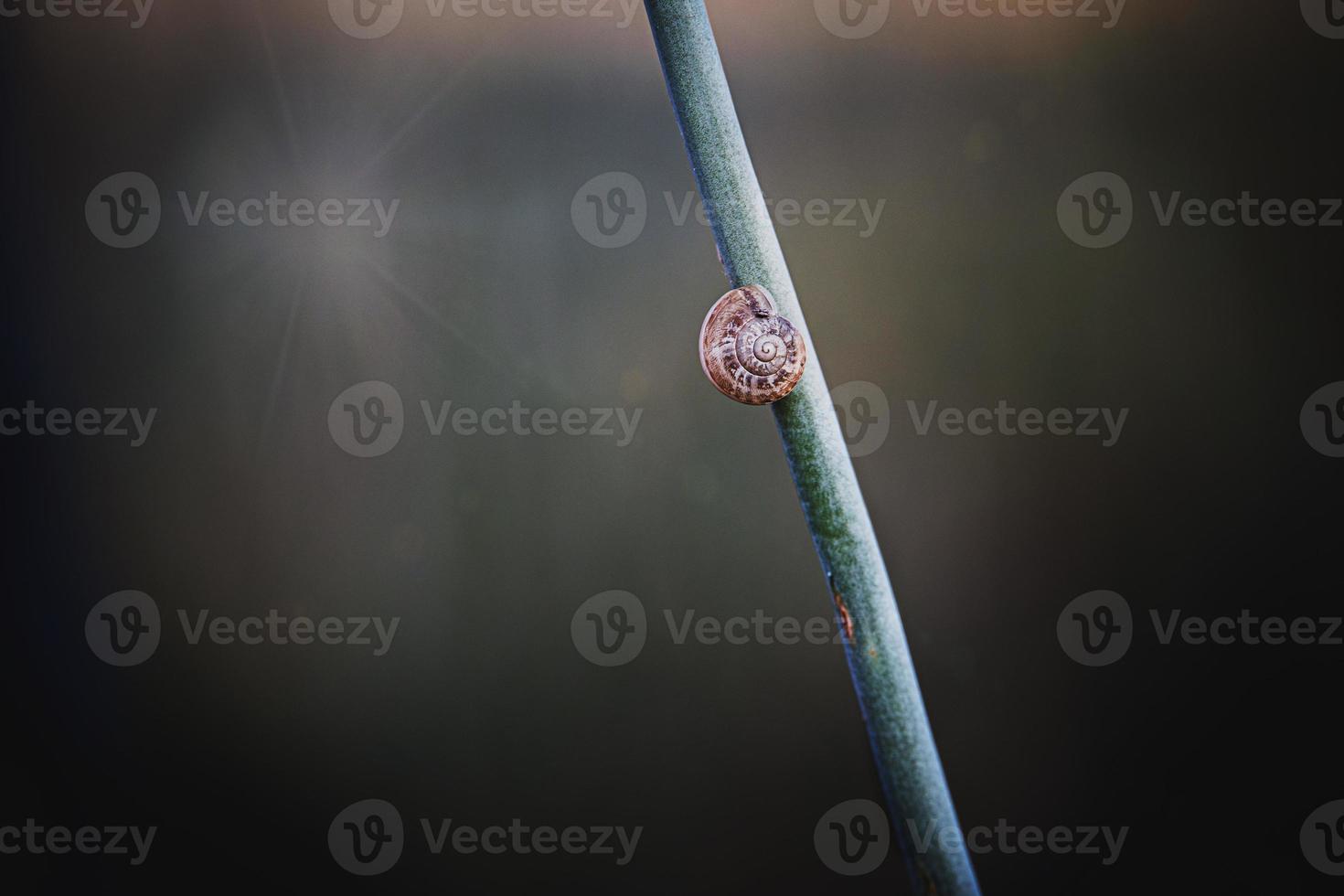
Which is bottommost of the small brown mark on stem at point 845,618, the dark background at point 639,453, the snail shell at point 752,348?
the small brown mark on stem at point 845,618

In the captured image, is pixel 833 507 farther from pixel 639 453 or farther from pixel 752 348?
pixel 639 453

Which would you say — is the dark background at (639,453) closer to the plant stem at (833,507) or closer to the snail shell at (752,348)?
the snail shell at (752,348)

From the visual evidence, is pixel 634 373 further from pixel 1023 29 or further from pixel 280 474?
pixel 1023 29

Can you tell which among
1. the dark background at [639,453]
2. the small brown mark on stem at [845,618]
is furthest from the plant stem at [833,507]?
the dark background at [639,453]

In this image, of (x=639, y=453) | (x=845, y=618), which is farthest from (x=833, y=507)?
(x=639, y=453)

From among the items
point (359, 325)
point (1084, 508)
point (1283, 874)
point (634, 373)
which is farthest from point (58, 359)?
point (1283, 874)

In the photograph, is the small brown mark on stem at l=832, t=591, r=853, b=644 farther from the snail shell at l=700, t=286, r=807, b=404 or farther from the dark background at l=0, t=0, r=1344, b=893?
the dark background at l=0, t=0, r=1344, b=893

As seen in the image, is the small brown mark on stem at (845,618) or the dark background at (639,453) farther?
the dark background at (639,453)
